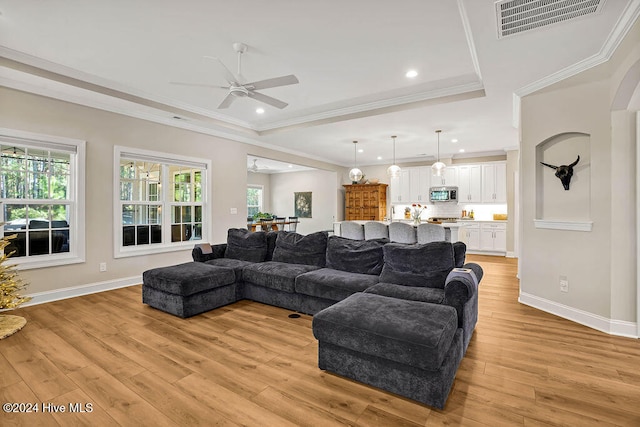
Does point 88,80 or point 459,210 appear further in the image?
point 459,210

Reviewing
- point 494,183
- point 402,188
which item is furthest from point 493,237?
point 402,188

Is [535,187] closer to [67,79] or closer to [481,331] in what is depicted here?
[481,331]

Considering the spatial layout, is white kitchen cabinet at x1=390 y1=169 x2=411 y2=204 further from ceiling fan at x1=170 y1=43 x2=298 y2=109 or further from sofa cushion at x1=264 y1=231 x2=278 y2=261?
ceiling fan at x1=170 y1=43 x2=298 y2=109

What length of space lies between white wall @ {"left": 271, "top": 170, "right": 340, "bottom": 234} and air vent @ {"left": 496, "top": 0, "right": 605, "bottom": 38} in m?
7.87

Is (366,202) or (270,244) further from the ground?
(366,202)

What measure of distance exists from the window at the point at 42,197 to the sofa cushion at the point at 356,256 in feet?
11.7

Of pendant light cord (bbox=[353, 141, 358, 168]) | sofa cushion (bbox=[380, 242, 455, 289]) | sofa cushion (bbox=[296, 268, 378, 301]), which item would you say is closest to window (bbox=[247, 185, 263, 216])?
pendant light cord (bbox=[353, 141, 358, 168])

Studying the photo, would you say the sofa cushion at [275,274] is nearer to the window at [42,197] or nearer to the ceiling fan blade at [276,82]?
the ceiling fan blade at [276,82]

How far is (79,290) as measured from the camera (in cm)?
439

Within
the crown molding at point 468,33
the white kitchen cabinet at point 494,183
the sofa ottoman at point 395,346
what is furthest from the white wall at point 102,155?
the white kitchen cabinet at point 494,183

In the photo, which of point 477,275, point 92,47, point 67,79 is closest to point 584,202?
point 477,275

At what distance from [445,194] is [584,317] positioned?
5716 mm

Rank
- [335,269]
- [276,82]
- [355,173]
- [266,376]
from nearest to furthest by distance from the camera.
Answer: [266,376]
[276,82]
[335,269]
[355,173]

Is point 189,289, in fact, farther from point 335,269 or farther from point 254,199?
point 254,199
